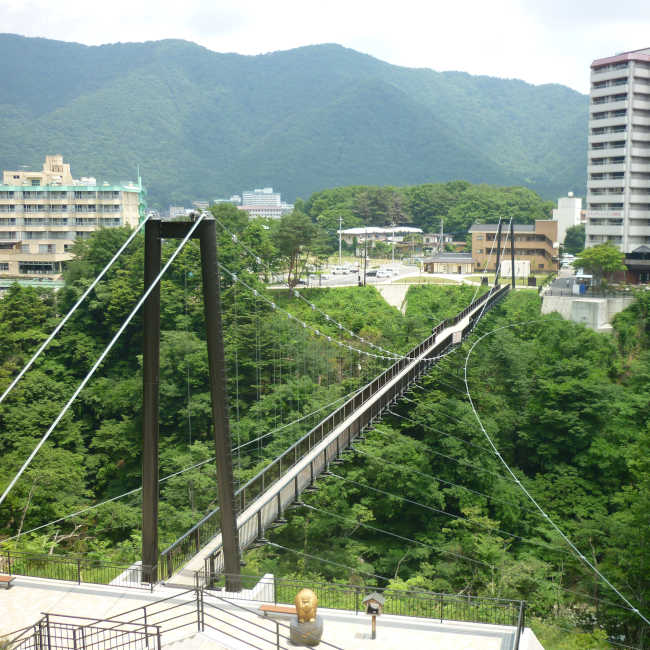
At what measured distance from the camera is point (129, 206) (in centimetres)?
5778

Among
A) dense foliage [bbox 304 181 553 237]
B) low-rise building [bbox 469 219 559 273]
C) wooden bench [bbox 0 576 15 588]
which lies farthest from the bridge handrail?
dense foliage [bbox 304 181 553 237]

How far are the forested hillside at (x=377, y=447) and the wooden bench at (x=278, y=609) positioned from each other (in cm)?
630

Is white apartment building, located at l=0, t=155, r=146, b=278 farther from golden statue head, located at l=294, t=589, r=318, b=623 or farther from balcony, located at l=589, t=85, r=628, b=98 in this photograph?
golden statue head, located at l=294, t=589, r=318, b=623

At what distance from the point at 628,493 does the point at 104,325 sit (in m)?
25.1

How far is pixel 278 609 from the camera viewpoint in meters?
9.32

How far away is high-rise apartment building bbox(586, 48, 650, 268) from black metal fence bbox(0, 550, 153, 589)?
1639 inches

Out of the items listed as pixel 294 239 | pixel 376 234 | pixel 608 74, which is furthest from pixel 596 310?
pixel 376 234

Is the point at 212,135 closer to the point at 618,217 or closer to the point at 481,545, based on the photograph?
the point at 618,217

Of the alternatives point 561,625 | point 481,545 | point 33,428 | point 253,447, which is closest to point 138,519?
point 253,447

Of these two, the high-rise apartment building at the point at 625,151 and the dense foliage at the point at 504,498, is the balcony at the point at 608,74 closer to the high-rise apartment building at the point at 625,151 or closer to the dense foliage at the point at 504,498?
the high-rise apartment building at the point at 625,151

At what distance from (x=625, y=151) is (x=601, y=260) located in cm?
940

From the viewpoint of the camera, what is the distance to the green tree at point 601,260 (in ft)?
143

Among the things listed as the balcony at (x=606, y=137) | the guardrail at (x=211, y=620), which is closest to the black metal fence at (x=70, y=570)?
the guardrail at (x=211, y=620)

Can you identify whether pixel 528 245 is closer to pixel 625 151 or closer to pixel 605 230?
pixel 605 230
